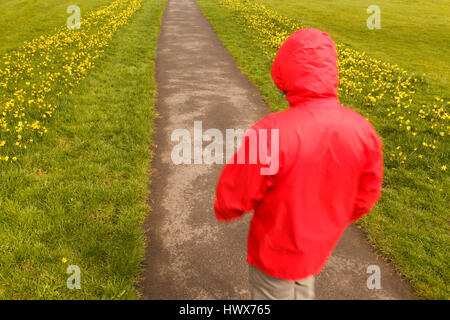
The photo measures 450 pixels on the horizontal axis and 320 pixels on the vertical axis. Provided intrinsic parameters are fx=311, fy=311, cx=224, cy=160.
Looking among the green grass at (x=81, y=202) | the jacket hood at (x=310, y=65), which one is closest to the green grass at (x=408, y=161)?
the jacket hood at (x=310, y=65)

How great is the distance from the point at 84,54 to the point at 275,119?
10120 mm

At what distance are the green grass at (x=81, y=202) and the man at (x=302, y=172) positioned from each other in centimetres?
187

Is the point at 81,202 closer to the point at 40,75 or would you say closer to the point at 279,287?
the point at 279,287

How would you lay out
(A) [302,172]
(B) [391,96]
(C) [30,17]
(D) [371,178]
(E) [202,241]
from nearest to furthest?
(A) [302,172] < (D) [371,178] < (E) [202,241] < (B) [391,96] < (C) [30,17]

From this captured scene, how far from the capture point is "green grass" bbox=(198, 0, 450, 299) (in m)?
3.59

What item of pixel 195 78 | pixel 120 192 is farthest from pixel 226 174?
pixel 195 78

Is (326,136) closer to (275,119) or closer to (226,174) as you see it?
(275,119)

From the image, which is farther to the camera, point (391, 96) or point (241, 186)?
point (391, 96)

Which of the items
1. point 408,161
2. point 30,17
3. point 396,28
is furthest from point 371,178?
point 30,17

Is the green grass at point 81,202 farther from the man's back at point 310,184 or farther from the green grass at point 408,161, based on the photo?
the green grass at point 408,161

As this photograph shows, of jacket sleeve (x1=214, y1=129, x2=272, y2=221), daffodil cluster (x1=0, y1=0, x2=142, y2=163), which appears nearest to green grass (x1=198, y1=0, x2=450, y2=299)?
jacket sleeve (x1=214, y1=129, x2=272, y2=221)

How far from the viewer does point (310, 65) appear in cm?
175

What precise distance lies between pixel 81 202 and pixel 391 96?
7888mm

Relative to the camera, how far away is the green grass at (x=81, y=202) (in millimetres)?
3254
